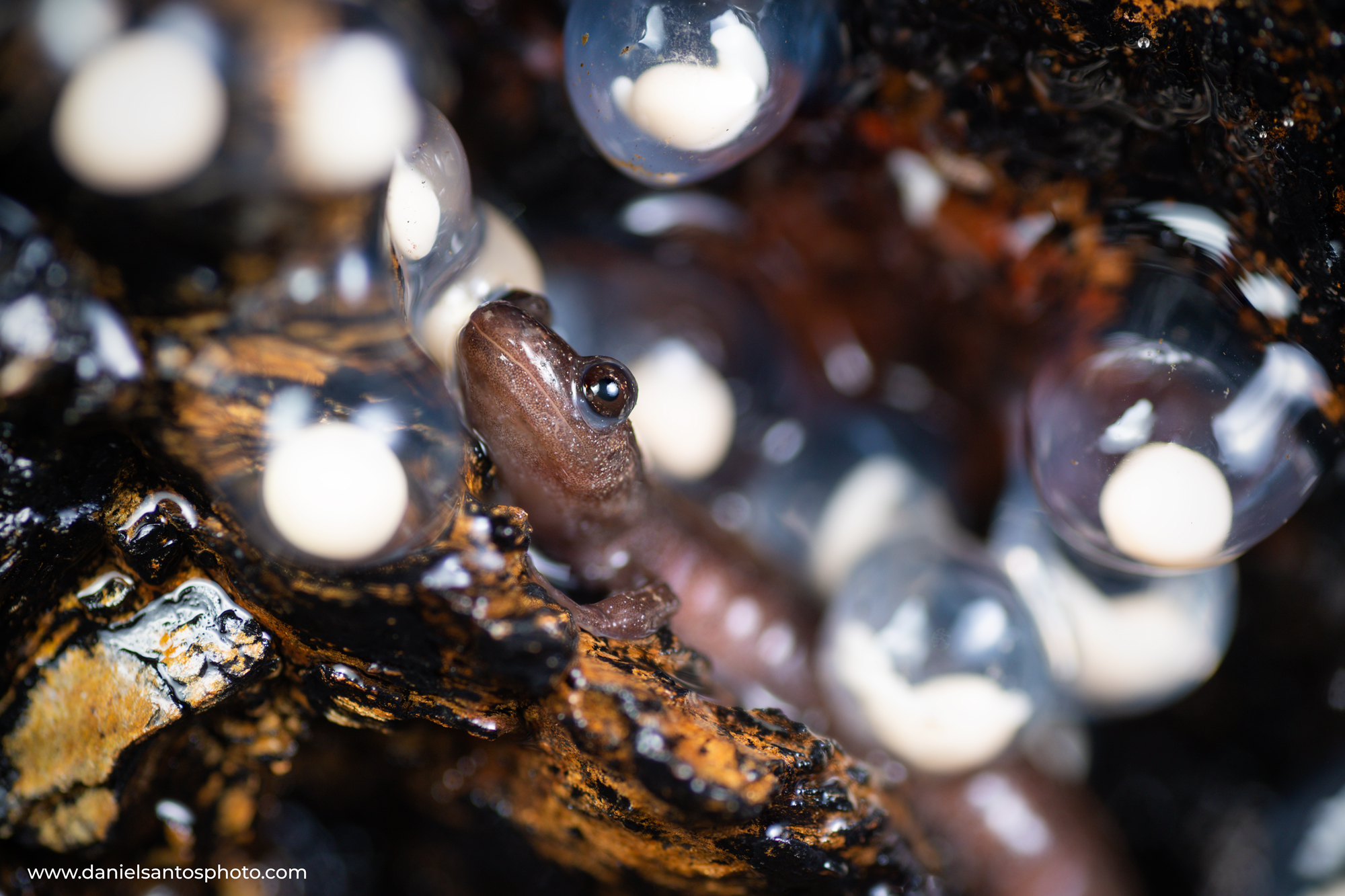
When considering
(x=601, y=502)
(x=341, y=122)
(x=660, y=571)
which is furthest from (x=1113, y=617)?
(x=341, y=122)

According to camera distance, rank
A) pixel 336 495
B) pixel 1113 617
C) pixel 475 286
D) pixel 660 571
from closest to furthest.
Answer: pixel 336 495 → pixel 475 286 → pixel 660 571 → pixel 1113 617

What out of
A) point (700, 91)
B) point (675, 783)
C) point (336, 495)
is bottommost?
point (675, 783)

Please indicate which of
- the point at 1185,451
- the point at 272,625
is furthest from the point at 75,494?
the point at 1185,451

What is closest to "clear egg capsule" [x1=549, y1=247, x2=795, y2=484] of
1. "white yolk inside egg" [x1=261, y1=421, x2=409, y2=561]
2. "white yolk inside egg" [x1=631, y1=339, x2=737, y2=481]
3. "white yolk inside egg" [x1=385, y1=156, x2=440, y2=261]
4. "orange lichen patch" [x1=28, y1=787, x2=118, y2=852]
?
"white yolk inside egg" [x1=631, y1=339, x2=737, y2=481]

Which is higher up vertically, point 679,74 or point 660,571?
point 679,74

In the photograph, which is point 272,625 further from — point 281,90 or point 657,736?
point 281,90

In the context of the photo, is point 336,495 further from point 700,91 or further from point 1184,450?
point 1184,450

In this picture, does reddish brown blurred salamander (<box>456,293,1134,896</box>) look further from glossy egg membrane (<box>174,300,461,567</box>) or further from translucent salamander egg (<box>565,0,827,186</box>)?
translucent salamander egg (<box>565,0,827,186</box>)
